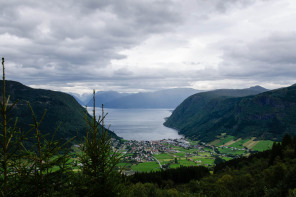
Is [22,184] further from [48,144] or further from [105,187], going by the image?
[105,187]

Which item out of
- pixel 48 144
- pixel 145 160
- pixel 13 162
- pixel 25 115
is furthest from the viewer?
pixel 25 115

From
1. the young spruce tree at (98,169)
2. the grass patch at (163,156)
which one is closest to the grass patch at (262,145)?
the grass patch at (163,156)

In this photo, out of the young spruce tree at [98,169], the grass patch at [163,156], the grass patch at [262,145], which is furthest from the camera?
the grass patch at [262,145]

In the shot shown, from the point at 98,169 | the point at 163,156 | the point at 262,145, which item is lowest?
the point at 163,156

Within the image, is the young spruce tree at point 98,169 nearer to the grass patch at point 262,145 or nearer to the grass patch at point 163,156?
the grass patch at point 163,156

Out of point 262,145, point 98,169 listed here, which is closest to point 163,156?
point 262,145

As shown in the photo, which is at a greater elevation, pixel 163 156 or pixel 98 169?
pixel 98 169

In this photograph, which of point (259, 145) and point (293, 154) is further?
point (259, 145)

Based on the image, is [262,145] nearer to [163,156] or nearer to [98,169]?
[163,156]

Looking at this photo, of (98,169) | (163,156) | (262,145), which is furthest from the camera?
(262,145)

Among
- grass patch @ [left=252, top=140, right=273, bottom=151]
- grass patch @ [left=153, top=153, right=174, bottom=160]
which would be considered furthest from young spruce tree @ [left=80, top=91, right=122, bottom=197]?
grass patch @ [left=252, top=140, right=273, bottom=151]

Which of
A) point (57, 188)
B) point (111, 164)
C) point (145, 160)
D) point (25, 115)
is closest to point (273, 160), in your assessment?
point (111, 164)
